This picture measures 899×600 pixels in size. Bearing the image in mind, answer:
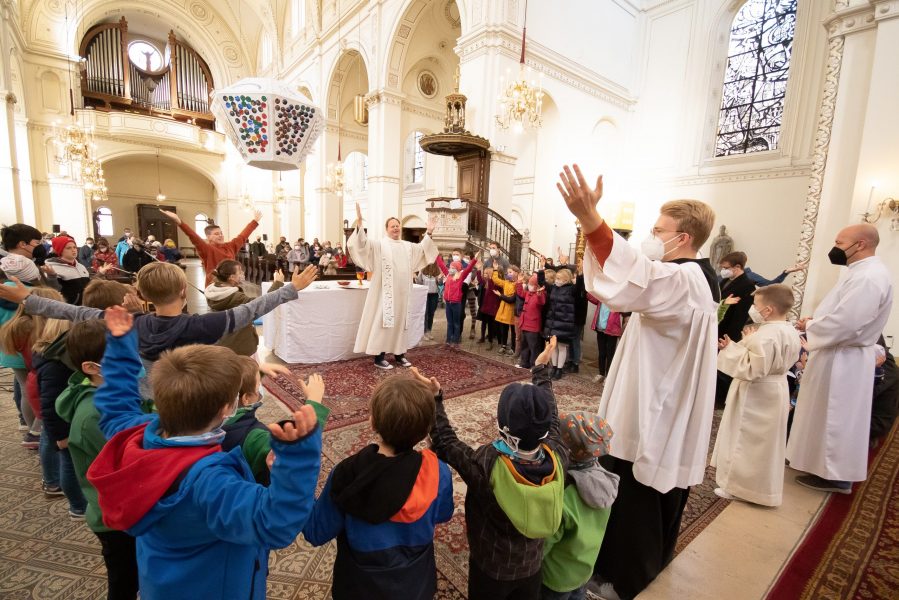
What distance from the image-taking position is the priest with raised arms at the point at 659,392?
4.96 feet

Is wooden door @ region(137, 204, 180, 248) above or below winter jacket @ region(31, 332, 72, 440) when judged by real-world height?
above

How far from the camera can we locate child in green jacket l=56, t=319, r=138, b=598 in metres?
1.43

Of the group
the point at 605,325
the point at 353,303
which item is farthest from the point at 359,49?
the point at 605,325

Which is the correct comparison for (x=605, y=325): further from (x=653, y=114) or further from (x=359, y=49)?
(x=359, y=49)

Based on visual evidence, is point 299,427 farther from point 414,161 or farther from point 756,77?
point 414,161

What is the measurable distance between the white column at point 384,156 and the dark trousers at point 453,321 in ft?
21.9

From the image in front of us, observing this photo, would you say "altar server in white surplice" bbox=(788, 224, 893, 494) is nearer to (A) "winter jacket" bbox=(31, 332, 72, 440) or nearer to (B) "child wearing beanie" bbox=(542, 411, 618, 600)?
(B) "child wearing beanie" bbox=(542, 411, 618, 600)

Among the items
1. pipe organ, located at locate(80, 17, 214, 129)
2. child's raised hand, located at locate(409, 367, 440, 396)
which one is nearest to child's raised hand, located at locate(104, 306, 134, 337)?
child's raised hand, located at locate(409, 367, 440, 396)

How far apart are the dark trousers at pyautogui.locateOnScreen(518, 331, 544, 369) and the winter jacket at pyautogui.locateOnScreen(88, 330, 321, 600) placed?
423 cm

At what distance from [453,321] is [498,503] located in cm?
497

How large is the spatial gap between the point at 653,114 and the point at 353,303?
1184 centimetres

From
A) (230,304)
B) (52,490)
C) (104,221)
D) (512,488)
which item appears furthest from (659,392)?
Answer: (104,221)

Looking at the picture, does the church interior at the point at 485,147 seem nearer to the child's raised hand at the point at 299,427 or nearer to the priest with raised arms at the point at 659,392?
the priest with raised arms at the point at 659,392

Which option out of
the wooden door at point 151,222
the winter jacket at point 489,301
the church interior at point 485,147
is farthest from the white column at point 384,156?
the wooden door at point 151,222
